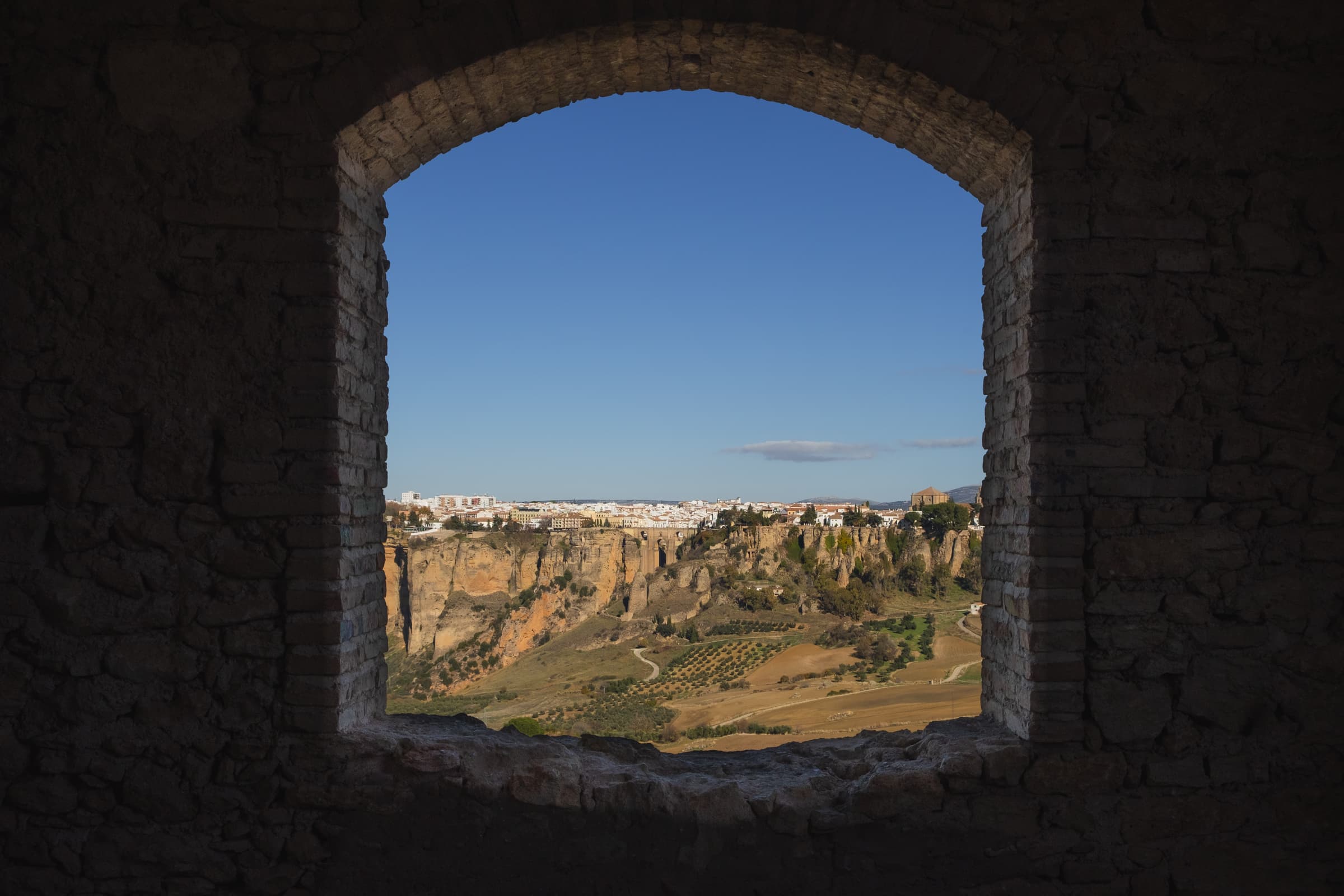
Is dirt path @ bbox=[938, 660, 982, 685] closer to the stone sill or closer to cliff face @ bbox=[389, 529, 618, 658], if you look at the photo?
the stone sill

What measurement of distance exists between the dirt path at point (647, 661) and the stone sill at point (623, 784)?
14310 millimetres

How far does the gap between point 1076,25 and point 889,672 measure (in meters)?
12.4

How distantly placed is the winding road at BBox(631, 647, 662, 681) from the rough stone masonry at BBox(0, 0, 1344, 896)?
567 inches

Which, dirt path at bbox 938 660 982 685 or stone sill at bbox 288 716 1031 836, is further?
dirt path at bbox 938 660 982 685

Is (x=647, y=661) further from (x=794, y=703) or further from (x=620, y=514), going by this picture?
(x=620, y=514)

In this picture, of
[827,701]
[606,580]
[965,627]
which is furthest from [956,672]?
[606,580]

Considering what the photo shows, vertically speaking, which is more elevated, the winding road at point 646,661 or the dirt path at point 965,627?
the dirt path at point 965,627

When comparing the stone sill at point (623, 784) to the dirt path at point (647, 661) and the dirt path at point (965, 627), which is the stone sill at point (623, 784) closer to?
the dirt path at point (965, 627)

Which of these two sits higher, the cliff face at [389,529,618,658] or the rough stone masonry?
the rough stone masonry

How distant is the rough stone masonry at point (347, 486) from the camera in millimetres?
2621

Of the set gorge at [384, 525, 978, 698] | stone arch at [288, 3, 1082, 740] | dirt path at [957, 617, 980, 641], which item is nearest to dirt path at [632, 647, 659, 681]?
gorge at [384, 525, 978, 698]

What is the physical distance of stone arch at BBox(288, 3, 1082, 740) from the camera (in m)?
2.65

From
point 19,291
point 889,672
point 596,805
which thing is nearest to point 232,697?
point 596,805

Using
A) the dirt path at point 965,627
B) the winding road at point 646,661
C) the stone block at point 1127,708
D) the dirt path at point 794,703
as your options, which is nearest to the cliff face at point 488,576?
the winding road at point 646,661
